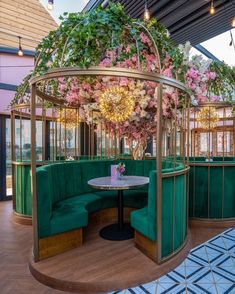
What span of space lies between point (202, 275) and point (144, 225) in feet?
2.68

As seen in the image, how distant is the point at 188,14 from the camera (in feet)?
15.5

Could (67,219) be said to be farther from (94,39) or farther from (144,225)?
(94,39)

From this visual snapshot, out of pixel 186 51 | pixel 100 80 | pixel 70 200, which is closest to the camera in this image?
pixel 186 51

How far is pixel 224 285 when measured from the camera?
7.45 feet

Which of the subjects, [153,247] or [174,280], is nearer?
[174,280]

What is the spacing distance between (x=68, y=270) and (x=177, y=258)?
1.31 meters

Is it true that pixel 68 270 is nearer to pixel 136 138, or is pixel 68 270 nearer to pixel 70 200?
pixel 70 200

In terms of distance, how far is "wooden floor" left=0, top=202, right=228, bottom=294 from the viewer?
88.9 inches

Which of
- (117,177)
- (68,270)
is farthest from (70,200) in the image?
(68,270)

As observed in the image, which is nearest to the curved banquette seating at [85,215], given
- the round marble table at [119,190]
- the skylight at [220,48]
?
the round marble table at [119,190]

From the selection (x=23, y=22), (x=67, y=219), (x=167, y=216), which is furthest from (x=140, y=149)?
(x=23, y=22)

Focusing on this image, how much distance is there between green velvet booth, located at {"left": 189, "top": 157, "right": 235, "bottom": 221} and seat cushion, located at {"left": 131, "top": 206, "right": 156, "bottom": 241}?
4.75 feet

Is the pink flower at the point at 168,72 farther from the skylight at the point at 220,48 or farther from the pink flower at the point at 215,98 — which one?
the skylight at the point at 220,48

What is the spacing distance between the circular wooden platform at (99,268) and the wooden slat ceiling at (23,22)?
6047 mm
